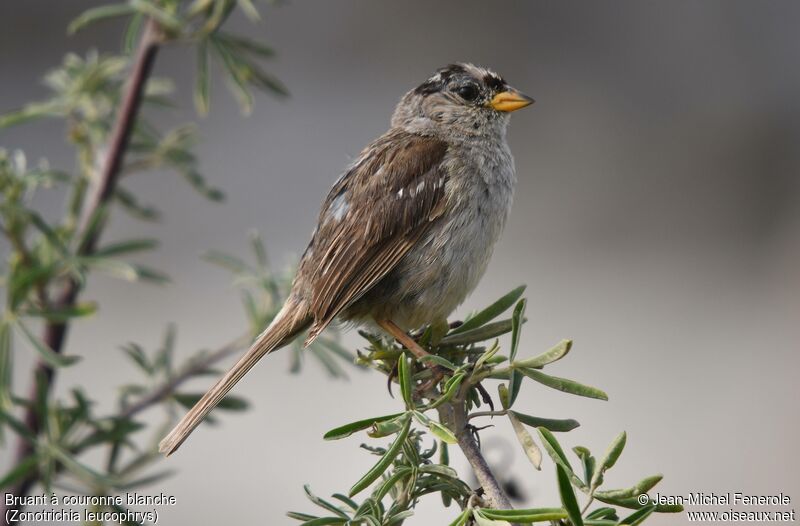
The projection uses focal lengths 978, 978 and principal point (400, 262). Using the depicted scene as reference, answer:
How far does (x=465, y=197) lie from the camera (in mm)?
2957

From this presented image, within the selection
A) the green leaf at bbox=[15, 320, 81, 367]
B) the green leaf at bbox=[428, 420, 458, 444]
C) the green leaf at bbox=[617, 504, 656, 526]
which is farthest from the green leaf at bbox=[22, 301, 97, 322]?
the green leaf at bbox=[617, 504, 656, 526]

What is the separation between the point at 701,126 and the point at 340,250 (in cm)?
446

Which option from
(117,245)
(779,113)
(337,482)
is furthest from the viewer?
(779,113)

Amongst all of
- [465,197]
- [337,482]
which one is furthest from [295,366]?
[337,482]

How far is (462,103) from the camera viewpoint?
11.3 feet

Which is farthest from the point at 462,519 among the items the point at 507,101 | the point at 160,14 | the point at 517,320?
the point at 507,101

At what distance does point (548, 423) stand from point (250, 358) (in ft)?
3.74

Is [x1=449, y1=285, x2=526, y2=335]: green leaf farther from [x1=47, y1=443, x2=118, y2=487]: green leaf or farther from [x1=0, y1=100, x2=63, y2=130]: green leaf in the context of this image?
[x1=0, y1=100, x2=63, y2=130]: green leaf

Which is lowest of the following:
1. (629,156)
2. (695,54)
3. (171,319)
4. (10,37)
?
(171,319)

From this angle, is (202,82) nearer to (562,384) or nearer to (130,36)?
(130,36)

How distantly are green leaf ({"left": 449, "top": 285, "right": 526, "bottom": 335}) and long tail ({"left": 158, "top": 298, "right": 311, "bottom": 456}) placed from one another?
654mm

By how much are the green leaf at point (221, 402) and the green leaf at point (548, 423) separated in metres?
1.03

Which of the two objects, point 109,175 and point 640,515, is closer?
point 640,515

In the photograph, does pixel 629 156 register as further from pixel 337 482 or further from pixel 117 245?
pixel 117 245
